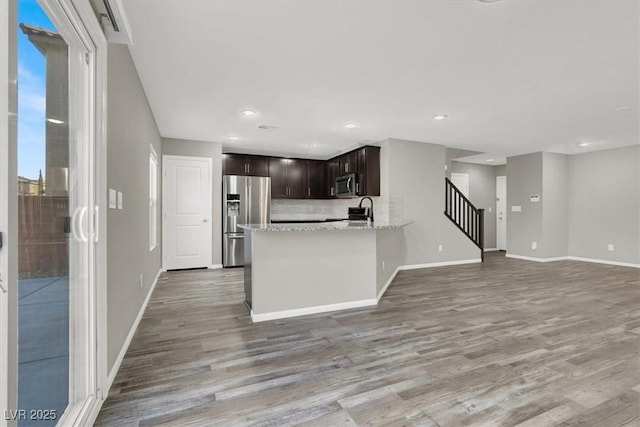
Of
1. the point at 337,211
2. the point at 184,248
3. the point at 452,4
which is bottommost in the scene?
the point at 184,248

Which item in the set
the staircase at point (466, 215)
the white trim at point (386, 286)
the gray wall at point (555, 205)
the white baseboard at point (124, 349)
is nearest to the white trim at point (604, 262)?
the gray wall at point (555, 205)

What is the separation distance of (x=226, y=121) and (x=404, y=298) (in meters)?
3.44

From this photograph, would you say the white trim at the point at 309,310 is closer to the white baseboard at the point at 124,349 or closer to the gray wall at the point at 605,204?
the white baseboard at the point at 124,349

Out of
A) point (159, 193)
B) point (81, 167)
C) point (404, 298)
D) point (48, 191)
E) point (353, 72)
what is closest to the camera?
point (48, 191)

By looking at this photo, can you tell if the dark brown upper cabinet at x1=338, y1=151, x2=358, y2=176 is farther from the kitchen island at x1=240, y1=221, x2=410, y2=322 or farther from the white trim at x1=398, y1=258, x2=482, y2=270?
the kitchen island at x1=240, y1=221, x2=410, y2=322

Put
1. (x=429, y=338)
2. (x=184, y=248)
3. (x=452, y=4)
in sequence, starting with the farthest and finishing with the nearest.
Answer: (x=184, y=248) < (x=429, y=338) < (x=452, y=4)

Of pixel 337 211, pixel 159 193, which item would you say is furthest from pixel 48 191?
pixel 337 211

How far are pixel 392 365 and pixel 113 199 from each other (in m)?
2.20

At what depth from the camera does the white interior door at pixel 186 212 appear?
539 centimetres

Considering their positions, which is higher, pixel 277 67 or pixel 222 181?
pixel 277 67

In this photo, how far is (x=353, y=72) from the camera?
2832 mm

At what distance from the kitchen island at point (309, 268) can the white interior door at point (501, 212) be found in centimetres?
634

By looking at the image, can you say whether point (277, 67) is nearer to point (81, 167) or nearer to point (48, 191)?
point (81, 167)

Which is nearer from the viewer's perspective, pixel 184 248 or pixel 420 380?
pixel 420 380
